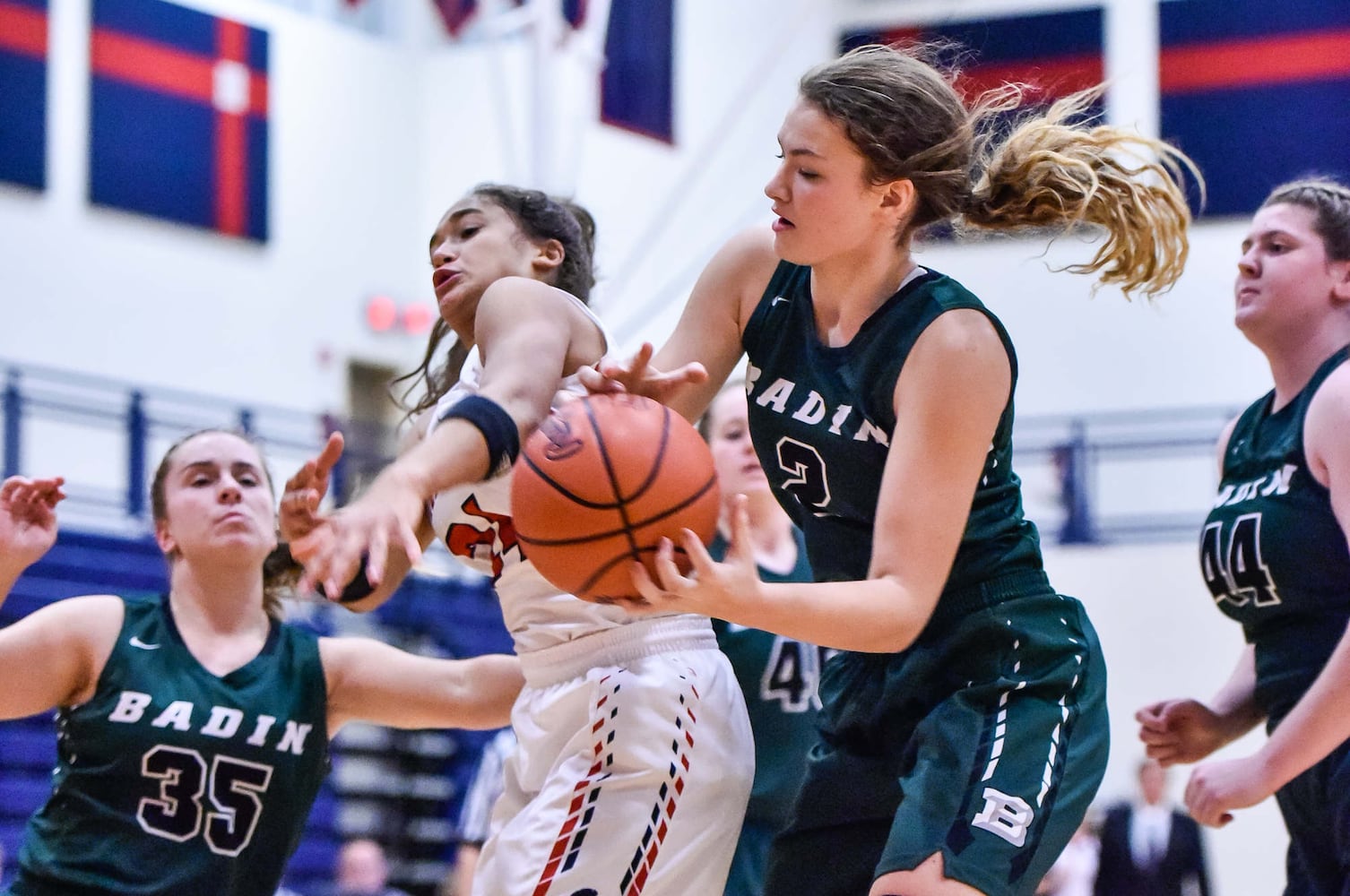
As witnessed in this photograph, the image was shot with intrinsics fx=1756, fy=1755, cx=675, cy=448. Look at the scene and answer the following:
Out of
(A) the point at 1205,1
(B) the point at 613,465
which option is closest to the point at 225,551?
(B) the point at 613,465

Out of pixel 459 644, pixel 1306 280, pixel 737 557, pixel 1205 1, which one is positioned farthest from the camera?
pixel 1205 1

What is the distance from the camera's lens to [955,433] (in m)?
2.94

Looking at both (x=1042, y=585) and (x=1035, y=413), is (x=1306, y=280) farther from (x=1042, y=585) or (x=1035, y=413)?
(x=1035, y=413)

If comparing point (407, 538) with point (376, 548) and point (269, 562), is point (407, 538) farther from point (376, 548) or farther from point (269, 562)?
point (269, 562)

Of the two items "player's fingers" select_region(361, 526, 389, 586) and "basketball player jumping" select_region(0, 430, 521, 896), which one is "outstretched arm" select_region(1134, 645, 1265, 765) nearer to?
"basketball player jumping" select_region(0, 430, 521, 896)

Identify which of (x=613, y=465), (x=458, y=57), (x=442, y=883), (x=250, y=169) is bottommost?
(x=442, y=883)

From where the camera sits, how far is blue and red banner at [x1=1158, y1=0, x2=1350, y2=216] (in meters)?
14.8

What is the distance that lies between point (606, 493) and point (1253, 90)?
536 inches

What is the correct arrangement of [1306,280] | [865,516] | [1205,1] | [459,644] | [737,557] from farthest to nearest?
[1205,1] → [459,644] → [1306,280] → [865,516] → [737,557]

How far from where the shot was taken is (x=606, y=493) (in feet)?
9.06

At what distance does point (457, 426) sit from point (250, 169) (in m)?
11.7

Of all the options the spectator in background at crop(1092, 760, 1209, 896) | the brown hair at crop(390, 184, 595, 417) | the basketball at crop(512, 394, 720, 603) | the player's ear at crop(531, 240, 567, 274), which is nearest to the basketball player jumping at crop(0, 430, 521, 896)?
the brown hair at crop(390, 184, 595, 417)

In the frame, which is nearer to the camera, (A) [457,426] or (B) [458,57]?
(A) [457,426]

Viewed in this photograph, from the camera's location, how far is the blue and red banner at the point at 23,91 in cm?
1244
